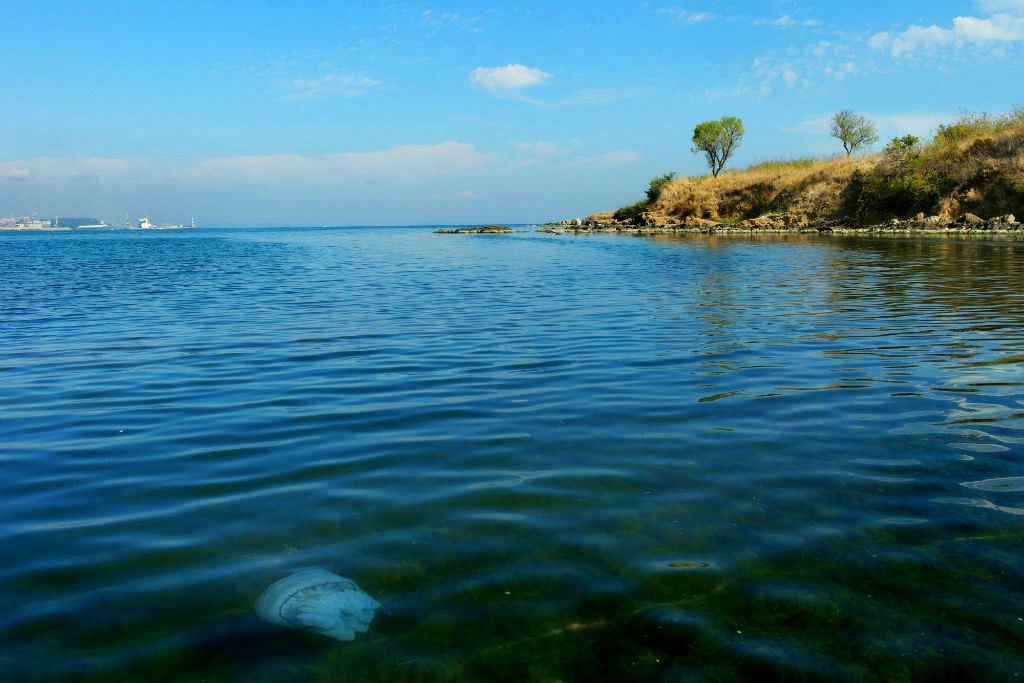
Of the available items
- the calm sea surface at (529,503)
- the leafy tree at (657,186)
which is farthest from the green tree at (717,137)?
the calm sea surface at (529,503)

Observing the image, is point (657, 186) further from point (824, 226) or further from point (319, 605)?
point (319, 605)

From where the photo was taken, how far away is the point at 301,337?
1066 cm

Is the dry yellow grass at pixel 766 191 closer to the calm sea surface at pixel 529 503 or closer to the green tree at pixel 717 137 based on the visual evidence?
the green tree at pixel 717 137

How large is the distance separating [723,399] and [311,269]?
73.2 ft

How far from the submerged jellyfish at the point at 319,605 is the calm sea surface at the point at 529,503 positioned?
79 mm

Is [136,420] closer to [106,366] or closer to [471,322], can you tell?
[106,366]

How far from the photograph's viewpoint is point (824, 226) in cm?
5047

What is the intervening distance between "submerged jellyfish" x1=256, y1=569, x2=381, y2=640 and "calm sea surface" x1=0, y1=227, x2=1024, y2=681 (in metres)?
0.08

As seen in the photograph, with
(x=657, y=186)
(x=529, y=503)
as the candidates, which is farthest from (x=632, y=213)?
(x=529, y=503)

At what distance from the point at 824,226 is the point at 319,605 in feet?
175

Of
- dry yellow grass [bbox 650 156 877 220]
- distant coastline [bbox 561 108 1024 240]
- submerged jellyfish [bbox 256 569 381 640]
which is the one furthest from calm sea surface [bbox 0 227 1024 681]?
dry yellow grass [bbox 650 156 877 220]

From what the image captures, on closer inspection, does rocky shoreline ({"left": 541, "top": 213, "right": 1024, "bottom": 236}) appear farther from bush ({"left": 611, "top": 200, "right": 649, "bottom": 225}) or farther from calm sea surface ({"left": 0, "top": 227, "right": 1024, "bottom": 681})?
calm sea surface ({"left": 0, "top": 227, "right": 1024, "bottom": 681})

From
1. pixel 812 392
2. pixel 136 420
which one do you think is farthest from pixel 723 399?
pixel 136 420

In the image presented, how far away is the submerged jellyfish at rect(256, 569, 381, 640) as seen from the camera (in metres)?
3.03
